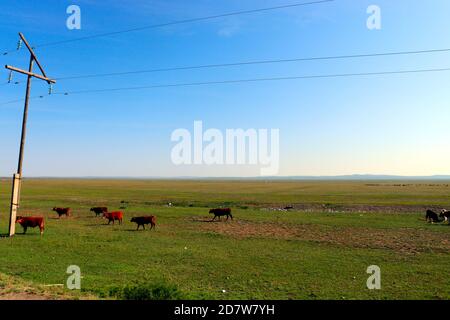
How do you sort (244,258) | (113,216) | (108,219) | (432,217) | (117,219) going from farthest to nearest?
(432,217)
(108,219)
(117,219)
(113,216)
(244,258)

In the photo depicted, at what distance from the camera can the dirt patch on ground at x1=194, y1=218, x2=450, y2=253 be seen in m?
20.2

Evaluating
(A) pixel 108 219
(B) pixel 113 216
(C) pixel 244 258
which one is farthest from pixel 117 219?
(C) pixel 244 258

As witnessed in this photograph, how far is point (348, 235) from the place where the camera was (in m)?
23.5

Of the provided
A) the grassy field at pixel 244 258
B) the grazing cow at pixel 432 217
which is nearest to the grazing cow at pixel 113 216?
the grassy field at pixel 244 258

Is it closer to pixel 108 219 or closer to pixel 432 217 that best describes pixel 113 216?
pixel 108 219

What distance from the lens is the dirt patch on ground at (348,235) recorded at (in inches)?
797

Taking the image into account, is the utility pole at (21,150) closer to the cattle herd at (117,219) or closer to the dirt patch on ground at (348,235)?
the cattle herd at (117,219)

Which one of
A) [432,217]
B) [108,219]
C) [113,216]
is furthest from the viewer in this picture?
[432,217]
